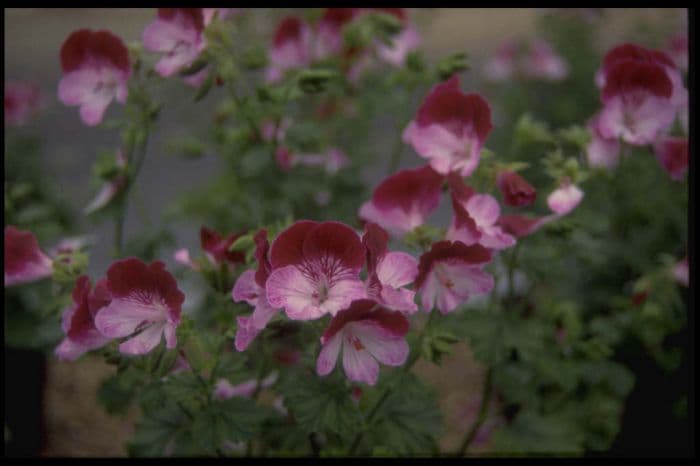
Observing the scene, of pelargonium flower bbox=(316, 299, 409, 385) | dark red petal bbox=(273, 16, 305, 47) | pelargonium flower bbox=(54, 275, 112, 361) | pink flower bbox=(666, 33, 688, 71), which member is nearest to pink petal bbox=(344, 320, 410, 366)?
pelargonium flower bbox=(316, 299, 409, 385)

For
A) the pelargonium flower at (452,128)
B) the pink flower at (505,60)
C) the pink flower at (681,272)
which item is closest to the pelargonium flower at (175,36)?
the pelargonium flower at (452,128)

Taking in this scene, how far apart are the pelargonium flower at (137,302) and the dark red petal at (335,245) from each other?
212 mm

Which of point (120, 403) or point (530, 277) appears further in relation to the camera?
point (120, 403)

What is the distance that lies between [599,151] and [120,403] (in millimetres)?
1119

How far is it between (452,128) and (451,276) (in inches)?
11.0

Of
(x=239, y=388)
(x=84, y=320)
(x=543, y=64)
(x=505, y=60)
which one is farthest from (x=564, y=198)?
(x=505, y=60)

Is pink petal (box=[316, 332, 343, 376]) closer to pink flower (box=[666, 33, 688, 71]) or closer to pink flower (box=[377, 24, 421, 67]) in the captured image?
pink flower (box=[377, 24, 421, 67])

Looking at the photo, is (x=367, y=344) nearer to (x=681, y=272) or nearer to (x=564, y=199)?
(x=564, y=199)

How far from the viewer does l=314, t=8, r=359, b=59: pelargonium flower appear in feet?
5.89

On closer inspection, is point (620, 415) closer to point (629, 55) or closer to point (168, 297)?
point (629, 55)

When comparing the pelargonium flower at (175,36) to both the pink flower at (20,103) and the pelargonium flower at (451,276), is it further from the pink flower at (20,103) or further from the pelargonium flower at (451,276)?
the pink flower at (20,103)

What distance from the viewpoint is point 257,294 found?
986mm
